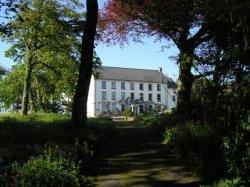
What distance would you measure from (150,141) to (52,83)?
3412cm

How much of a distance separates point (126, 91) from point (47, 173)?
4145 inches

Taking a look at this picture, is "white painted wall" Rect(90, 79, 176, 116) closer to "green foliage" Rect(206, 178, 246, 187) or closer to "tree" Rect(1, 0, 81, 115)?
"tree" Rect(1, 0, 81, 115)

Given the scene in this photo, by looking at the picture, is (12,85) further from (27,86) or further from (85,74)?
(85,74)

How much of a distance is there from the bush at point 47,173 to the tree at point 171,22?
12.7 metres

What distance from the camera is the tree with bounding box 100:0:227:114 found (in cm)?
2716

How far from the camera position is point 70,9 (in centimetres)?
4847

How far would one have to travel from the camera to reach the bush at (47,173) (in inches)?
457

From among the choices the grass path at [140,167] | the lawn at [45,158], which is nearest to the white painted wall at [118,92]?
the grass path at [140,167]

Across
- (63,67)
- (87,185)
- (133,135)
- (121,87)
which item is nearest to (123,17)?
(133,135)

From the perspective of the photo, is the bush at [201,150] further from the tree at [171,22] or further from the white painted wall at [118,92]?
the white painted wall at [118,92]

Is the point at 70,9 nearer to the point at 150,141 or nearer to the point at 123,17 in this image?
the point at 123,17

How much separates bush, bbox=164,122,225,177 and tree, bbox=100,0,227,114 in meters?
7.53

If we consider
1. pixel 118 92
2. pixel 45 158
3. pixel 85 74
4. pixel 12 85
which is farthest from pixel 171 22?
pixel 118 92

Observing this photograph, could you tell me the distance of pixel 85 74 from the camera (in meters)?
22.5
